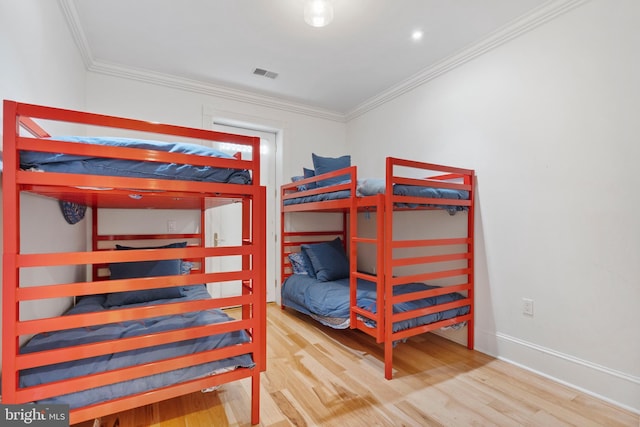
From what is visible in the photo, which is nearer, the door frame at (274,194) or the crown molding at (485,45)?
the crown molding at (485,45)

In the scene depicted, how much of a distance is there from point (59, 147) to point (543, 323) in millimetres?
2894

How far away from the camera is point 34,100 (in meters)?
1.63

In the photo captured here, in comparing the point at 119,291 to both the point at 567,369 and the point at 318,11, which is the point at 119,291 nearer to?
the point at 318,11

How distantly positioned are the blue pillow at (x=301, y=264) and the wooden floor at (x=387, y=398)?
1.05m

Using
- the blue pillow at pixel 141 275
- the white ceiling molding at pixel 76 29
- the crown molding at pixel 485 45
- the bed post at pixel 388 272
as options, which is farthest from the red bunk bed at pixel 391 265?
the white ceiling molding at pixel 76 29

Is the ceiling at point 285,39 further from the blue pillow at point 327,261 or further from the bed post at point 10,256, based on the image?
the blue pillow at point 327,261

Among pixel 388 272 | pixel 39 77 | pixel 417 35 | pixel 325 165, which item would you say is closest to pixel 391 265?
pixel 388 272

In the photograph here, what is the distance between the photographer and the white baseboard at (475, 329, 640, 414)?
5.57 ft

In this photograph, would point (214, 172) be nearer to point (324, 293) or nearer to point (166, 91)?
point (324, 293)

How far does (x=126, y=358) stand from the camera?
1.35 meters

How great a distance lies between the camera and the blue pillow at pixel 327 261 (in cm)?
315

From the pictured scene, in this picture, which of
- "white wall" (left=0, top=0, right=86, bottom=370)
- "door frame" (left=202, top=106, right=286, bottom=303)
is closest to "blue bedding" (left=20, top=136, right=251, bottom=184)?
"white wall" (left=0, top=0, right=86, bottom=370)

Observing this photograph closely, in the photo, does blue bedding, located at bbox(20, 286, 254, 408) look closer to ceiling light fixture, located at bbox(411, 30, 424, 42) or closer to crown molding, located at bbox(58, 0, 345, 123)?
crown molding, located at bbox(58, 0, 345, 123)

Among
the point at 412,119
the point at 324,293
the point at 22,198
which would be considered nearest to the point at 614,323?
the point at 324,293
